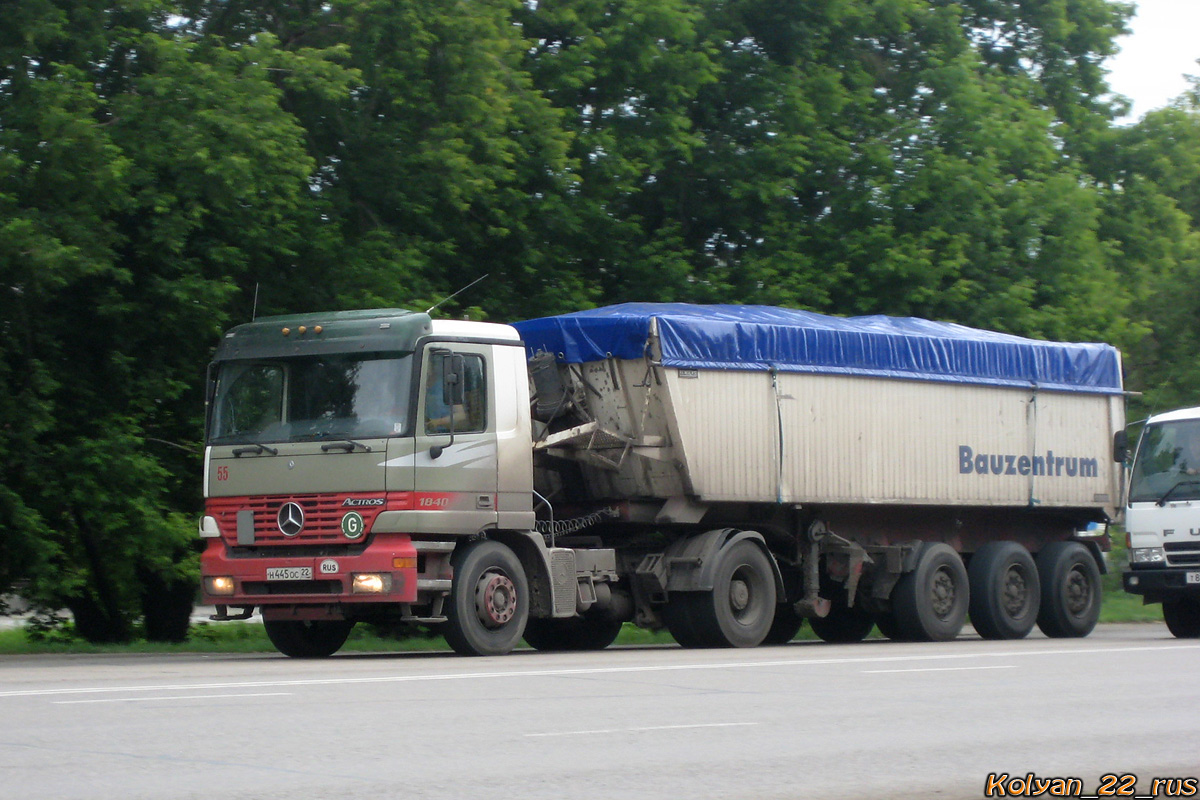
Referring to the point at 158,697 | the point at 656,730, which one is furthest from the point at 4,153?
the point at 656,730

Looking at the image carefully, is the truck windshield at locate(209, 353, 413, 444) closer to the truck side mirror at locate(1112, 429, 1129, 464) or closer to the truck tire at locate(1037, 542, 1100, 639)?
the truck tire at locate(1037, 542, 1100, 639)

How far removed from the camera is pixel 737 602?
17.8 metres

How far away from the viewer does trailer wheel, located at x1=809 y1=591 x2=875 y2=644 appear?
69.4ft

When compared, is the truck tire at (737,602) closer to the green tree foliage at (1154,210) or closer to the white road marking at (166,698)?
the white road marking at (166,698)

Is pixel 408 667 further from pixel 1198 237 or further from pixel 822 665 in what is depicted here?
pixel 1198 237

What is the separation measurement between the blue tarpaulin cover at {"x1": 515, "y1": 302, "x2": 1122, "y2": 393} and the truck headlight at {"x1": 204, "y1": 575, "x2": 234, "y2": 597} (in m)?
3.95

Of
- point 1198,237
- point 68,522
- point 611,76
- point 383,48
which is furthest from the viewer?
point 1198,237

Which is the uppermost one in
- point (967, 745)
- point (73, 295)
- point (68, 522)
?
point (73, 295)

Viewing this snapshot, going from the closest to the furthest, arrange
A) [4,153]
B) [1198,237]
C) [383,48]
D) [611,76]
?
1. [4,153]
2. [383,48]
3. [611,76]
4. [1198,237]

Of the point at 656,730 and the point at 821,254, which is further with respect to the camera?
the point at 821,254

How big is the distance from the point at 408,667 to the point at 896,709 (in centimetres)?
487

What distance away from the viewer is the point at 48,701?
34.8ft

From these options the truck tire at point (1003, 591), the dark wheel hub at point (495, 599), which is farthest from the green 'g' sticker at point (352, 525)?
the truck tire at point (1003, 591)

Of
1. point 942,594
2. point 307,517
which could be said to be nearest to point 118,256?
point 307,517
